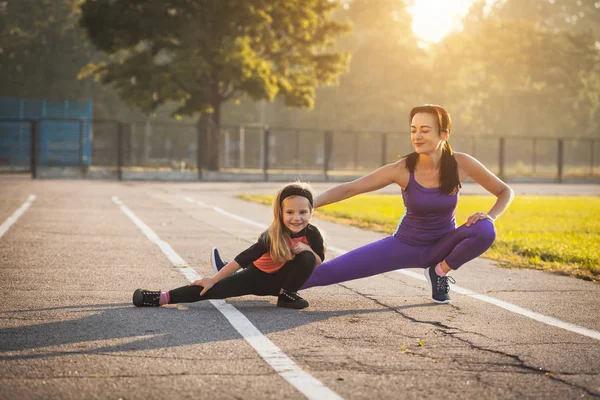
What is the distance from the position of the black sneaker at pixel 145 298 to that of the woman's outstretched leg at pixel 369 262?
3.82ft

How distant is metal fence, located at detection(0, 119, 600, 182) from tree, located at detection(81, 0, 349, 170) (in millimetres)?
1650

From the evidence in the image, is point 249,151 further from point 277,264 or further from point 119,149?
point 277,264

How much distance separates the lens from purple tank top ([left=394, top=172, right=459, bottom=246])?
689 cm

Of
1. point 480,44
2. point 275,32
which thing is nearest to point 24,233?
point 275,32

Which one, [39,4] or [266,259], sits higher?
[39,4]

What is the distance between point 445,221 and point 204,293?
6.66 feet

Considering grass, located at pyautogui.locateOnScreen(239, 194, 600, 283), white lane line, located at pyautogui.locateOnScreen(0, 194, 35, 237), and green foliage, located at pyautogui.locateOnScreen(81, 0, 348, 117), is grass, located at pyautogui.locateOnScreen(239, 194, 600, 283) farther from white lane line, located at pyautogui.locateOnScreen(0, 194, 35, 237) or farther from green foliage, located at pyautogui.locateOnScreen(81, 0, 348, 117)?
green foliage, located at pyautogui.locateOnScreen(81, 0, 348, 117)

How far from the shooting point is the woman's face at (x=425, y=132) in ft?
22.3

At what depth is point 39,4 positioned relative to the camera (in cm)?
6278

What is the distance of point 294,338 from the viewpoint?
18.2 feet

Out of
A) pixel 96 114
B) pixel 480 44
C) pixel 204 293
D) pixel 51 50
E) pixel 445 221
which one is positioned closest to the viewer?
pixel 204 293

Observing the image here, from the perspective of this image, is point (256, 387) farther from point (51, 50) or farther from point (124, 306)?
point (51, 50)

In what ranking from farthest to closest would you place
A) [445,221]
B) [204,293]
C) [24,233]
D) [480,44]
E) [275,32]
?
1. [480,44]
2. [275,32]
3. [24,233]
4. [445,221]
5. [204,293]

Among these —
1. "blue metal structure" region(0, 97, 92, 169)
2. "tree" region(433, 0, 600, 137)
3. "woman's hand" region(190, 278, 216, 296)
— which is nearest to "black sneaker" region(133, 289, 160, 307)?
"woman's hand" region(190, 278, 216, 296)
